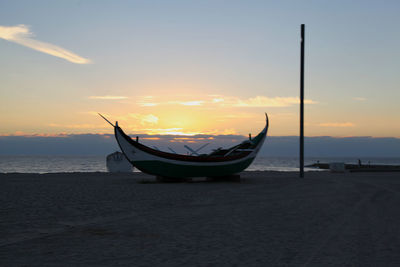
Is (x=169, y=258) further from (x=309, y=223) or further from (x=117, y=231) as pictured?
(x=309, y=223)

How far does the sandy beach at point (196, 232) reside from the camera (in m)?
5.71

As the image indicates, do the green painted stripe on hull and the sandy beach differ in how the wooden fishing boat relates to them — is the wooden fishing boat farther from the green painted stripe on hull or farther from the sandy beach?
the sandy beach

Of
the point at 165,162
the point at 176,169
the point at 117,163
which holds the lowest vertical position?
the point at 117,163

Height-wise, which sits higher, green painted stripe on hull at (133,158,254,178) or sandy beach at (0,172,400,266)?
green painted stripe on hull at (133,158,254,178)

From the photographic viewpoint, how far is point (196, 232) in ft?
25.3

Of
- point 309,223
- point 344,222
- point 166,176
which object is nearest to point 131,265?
point 309,223

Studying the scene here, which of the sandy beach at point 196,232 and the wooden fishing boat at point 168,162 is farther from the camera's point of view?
the wooden fishing boat at point 168,162

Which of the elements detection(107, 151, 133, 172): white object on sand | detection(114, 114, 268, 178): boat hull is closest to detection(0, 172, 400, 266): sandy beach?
detection(114, 114, 268, 178): boat hull

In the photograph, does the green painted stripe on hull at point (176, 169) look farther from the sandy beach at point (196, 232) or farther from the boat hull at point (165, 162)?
the sandy beach at point (196, 232)

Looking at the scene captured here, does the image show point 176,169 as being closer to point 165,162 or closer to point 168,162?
point 168,162

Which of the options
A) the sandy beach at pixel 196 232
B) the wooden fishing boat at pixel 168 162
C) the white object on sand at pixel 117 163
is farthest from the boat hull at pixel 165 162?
the white object on sand at pixel 117 163

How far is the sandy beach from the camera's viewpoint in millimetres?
5711

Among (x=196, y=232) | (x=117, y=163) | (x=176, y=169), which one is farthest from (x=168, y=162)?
(x=117, y=163)

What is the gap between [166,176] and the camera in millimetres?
21469
